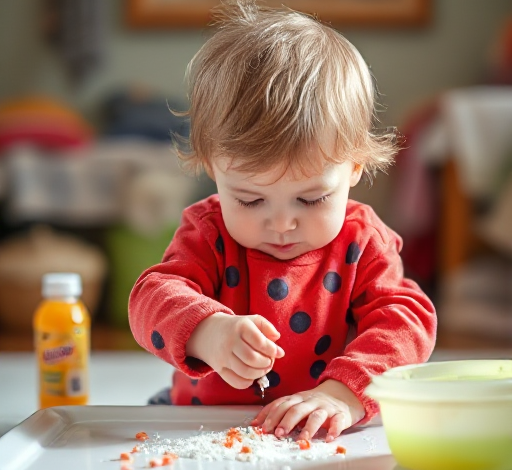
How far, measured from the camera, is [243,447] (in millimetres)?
726

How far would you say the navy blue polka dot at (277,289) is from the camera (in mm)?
885

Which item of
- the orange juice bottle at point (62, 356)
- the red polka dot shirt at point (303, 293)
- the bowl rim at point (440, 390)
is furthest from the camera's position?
the orange juice bottle at point (62, 356)

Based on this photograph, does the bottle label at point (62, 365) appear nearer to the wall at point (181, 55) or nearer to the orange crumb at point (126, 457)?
the orange crumb at point (126, 457)

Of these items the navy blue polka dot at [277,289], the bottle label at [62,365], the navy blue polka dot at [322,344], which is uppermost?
the navy blue polka dot at [277,289]

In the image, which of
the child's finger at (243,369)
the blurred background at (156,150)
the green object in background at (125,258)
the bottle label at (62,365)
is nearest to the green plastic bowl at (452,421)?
the child's finger at (243,369)

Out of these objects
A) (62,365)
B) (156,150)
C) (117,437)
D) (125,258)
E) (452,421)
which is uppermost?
(452,421)

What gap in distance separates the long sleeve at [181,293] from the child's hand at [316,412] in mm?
71

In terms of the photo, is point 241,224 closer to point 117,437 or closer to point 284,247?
point 284,247

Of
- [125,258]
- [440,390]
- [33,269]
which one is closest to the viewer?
[440,390]

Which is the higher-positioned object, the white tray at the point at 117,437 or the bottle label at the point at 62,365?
the white tray at the point at 117,437

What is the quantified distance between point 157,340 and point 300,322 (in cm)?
15

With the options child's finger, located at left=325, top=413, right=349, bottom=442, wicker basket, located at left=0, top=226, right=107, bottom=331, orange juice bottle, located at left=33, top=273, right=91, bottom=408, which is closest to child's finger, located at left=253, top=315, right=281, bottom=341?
child's finger, located at left=325, top=413, right=349, bottom=442

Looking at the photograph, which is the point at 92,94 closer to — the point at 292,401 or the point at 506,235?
the point at 506,235

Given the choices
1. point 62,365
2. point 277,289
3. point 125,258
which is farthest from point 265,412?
point 125,258
